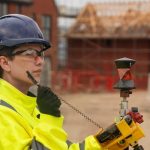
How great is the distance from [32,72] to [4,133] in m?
0.39

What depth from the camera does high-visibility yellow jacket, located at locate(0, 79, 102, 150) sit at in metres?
2.38

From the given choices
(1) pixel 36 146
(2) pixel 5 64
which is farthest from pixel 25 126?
(2) pixel 5 64

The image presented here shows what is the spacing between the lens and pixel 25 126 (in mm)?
2484

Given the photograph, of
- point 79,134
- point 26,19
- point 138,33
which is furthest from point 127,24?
point 26,19

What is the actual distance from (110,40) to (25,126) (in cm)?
2830

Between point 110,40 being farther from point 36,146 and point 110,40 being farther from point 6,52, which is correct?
point 36,146

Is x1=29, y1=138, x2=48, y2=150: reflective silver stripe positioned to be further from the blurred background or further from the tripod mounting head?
the blurred background

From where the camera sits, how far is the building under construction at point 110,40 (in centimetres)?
2950

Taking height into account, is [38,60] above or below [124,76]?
above

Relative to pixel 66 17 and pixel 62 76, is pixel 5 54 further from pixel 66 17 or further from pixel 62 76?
pixel 66 17

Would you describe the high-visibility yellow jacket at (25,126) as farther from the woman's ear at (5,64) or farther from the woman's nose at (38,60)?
the woman's nose at (38,60)

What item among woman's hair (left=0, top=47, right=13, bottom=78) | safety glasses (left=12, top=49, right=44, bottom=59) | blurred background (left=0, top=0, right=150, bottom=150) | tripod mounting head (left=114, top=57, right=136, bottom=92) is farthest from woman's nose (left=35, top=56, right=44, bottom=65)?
blurred background (left=0, top=0, right=150, bottom=150)

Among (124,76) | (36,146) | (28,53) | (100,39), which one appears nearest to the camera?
(36,146)

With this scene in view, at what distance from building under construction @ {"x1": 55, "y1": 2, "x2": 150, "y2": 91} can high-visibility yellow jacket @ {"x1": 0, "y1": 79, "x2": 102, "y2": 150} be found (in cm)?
2539
